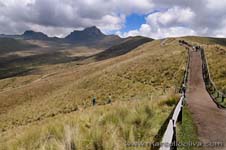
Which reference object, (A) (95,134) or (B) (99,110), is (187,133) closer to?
(A) (95,134)

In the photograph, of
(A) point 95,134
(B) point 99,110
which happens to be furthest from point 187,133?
(B) point 99,110

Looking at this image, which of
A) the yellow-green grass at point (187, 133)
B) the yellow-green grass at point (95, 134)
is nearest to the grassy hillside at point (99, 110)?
the yellow-green grass at point (95, 134)

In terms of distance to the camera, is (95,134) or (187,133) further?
(187,133)

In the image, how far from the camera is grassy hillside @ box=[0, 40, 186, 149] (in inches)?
293

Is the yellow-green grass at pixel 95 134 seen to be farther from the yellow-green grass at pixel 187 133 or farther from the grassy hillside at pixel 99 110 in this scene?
the yellow-green grass at pixel 187 133

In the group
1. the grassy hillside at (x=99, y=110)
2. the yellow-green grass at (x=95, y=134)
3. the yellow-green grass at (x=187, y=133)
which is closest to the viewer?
the yellow-green grass at (x=95, y=134)

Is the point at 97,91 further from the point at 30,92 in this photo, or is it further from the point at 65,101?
the point at 30,92

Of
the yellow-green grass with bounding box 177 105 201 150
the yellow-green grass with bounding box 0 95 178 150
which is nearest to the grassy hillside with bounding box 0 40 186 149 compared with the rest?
the yellow-green grass with bounding box 0 95 178 150

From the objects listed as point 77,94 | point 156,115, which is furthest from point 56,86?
point 156,115

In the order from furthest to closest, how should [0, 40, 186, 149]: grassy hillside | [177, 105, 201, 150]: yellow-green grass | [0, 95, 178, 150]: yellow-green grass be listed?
[177, 105, 201, 150]: yellow-green grass → [0, 40, 186, 149]: grassy hillside → [0, 95, 178, 150]: yellow-green grass

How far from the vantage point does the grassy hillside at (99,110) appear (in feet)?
24.4

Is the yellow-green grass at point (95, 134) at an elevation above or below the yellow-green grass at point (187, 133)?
above

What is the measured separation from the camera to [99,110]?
1376cm

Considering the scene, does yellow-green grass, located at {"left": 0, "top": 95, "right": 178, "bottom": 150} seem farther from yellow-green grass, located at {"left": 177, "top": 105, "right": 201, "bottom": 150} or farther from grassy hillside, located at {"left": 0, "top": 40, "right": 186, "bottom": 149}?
yellow-green grass, located at {"left": 177, "top": 105, "right": 201, "bottom": 150}
